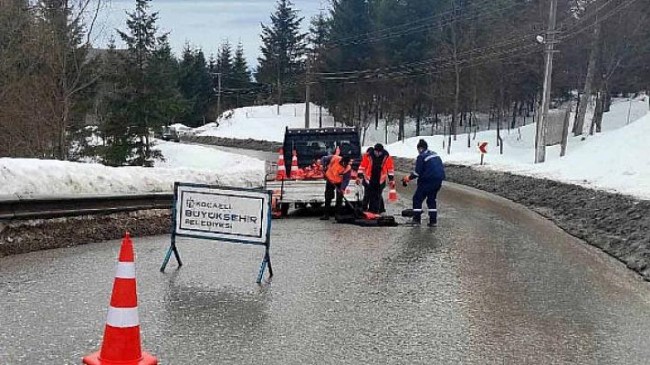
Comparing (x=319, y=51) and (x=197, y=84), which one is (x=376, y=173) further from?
(x=197, y=84)

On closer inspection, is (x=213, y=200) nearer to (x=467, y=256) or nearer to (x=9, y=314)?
(x=9, y=314)

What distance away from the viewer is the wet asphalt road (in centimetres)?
565

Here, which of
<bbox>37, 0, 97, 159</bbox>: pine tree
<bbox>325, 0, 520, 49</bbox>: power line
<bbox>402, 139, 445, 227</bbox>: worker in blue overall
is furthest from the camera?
<bbox>325, 0, 520, 49</bbox>: power line

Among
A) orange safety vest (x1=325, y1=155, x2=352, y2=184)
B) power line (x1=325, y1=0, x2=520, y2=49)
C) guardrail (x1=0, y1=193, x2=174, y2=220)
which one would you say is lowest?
guardrail (x1=0, y1=193, x2=174, y2=220)

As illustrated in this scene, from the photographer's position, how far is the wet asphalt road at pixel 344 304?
18.5 feet

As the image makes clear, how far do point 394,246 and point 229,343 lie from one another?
5.97 m

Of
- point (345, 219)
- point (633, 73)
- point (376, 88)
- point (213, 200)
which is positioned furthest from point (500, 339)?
point (376, 88)

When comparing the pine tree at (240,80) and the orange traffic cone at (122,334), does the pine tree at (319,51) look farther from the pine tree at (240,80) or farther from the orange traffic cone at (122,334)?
the orange traffic cone at (122,334)

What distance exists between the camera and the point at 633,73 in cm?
5088

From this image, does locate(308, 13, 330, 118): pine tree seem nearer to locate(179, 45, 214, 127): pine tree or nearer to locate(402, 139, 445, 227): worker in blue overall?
locate(179, 45, 214, 127): pine tree

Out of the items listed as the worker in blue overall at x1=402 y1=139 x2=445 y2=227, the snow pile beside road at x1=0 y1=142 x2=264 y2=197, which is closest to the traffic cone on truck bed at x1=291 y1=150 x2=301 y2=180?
the snow pile beside road at x1=0 y1=142 x2=264 y2=197

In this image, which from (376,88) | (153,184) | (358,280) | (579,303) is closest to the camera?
(579,303)

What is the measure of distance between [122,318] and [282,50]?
9365cm

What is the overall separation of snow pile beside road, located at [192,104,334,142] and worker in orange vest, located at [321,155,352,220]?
181 feet
